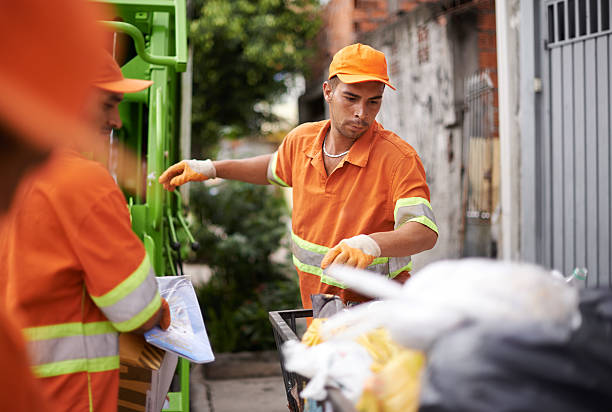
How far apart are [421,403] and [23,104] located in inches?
29.6

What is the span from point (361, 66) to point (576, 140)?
193 cm

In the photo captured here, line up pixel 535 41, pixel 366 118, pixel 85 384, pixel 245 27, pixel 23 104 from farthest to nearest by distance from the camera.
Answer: pixel 245 27
pixel 535 41
pixel 366 118
pixel 85 384
pixel 23 104

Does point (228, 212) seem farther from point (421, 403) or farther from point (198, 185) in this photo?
point (421, 403)

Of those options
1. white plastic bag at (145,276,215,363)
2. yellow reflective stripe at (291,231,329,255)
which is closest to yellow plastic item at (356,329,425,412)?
white plastic bag at (145,276,215,363)

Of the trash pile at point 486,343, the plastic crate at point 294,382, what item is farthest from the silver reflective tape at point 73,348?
the trash pile at point 486,343

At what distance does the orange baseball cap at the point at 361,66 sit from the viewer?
7.79ft

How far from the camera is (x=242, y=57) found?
9516mm

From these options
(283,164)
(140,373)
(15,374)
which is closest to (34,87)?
(15,374)

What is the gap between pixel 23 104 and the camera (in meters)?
0.74

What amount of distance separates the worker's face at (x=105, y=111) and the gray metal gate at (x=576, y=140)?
2841mm

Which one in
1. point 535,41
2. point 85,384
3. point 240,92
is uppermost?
point 240,92

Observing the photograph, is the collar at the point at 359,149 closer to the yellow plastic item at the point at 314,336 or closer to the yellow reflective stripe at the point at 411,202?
the yellow reflective stripe at the point at 411,202

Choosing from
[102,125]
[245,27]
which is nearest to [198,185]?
[245,27]

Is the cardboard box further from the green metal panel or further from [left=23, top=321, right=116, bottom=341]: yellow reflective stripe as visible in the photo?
the green metal panel
